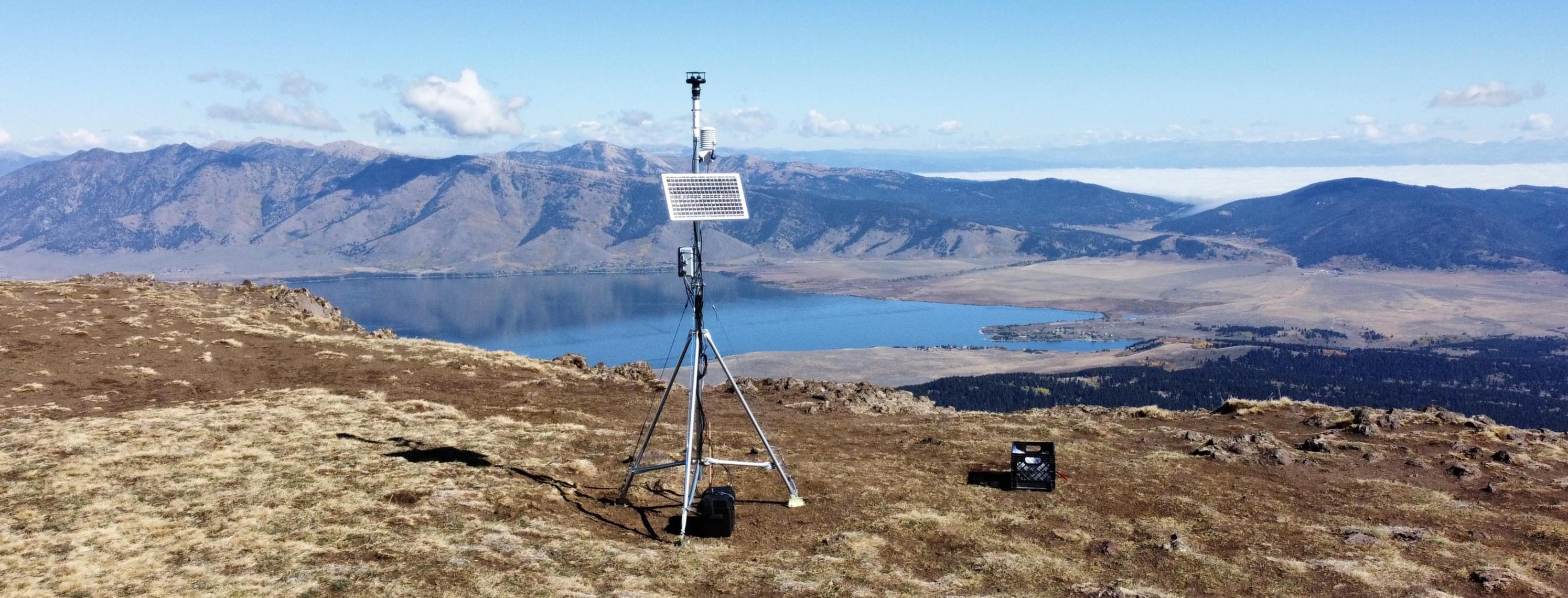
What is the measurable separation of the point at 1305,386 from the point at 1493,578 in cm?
16788

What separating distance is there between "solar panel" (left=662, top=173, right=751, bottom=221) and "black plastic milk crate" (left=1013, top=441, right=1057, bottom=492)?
8836mm

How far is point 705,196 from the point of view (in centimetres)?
1906

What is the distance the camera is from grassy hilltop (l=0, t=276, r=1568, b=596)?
15555mm

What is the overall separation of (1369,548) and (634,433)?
17.7 meters

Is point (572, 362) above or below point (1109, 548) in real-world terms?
below

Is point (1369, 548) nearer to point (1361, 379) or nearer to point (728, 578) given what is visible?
point (728, 578)

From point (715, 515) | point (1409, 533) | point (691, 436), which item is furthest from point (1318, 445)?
point (691, 436)

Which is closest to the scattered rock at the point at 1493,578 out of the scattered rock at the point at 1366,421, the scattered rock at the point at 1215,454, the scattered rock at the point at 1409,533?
the scattered rock at the point at 1409,533

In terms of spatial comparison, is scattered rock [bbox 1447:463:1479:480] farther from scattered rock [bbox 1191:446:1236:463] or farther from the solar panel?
the solar panel

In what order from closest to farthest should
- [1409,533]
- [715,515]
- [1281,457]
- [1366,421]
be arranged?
[715,515] → [1409,533] → [1281,457] → [1366,421]

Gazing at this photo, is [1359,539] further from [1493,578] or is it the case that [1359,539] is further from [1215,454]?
[1215,454]

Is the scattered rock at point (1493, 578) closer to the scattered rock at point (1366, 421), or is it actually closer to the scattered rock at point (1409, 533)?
the scattered rock at point (1409, 533)

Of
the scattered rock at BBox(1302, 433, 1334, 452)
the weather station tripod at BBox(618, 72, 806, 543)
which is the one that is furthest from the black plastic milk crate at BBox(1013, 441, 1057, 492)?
the scattered rock at BBox(1302, 433, 1334, 452)

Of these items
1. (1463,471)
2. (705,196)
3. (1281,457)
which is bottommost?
(1281,457)
